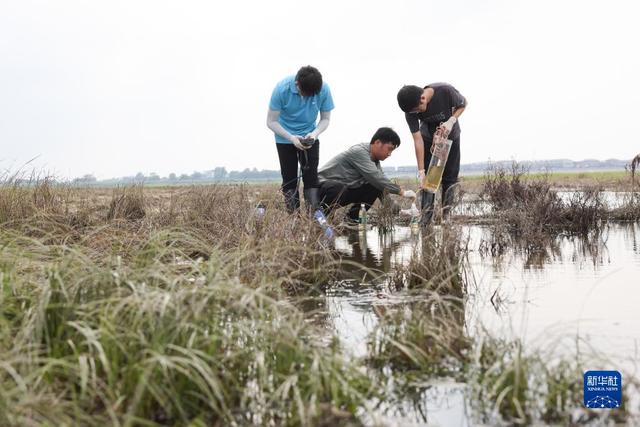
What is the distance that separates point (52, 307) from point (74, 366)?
0.46 m

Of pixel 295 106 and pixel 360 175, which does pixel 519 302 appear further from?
pixel 360 175

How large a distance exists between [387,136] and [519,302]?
360cm

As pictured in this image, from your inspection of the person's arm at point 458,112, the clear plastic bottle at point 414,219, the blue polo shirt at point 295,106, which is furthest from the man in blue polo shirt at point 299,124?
the person's arm at point 458,112

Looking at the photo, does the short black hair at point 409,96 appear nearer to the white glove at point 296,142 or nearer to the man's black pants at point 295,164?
the man's black pants at point 295,164

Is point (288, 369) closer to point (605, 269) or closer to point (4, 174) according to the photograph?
point (605, 269)

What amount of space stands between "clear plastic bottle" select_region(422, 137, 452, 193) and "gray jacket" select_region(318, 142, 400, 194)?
0.36 m

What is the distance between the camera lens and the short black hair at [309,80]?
652cm

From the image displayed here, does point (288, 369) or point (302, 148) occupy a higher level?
point (302, 148)

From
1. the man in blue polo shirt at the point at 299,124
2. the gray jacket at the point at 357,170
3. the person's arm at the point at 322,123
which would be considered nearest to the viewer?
the man in blue polo shirt at the point at 299,124

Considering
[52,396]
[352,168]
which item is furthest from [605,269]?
[52,396]

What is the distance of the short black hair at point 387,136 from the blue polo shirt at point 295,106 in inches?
28.1

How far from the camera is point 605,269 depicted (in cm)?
551

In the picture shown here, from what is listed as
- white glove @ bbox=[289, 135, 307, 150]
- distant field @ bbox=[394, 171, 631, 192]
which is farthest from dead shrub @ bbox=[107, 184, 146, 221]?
distant field @ bbox=[394, 171, 631, 192]

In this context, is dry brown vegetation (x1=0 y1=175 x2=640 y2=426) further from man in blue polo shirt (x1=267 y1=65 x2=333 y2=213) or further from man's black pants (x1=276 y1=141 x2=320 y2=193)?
man's black pants (x1=276 y1=141 x2=320 y2=193)
